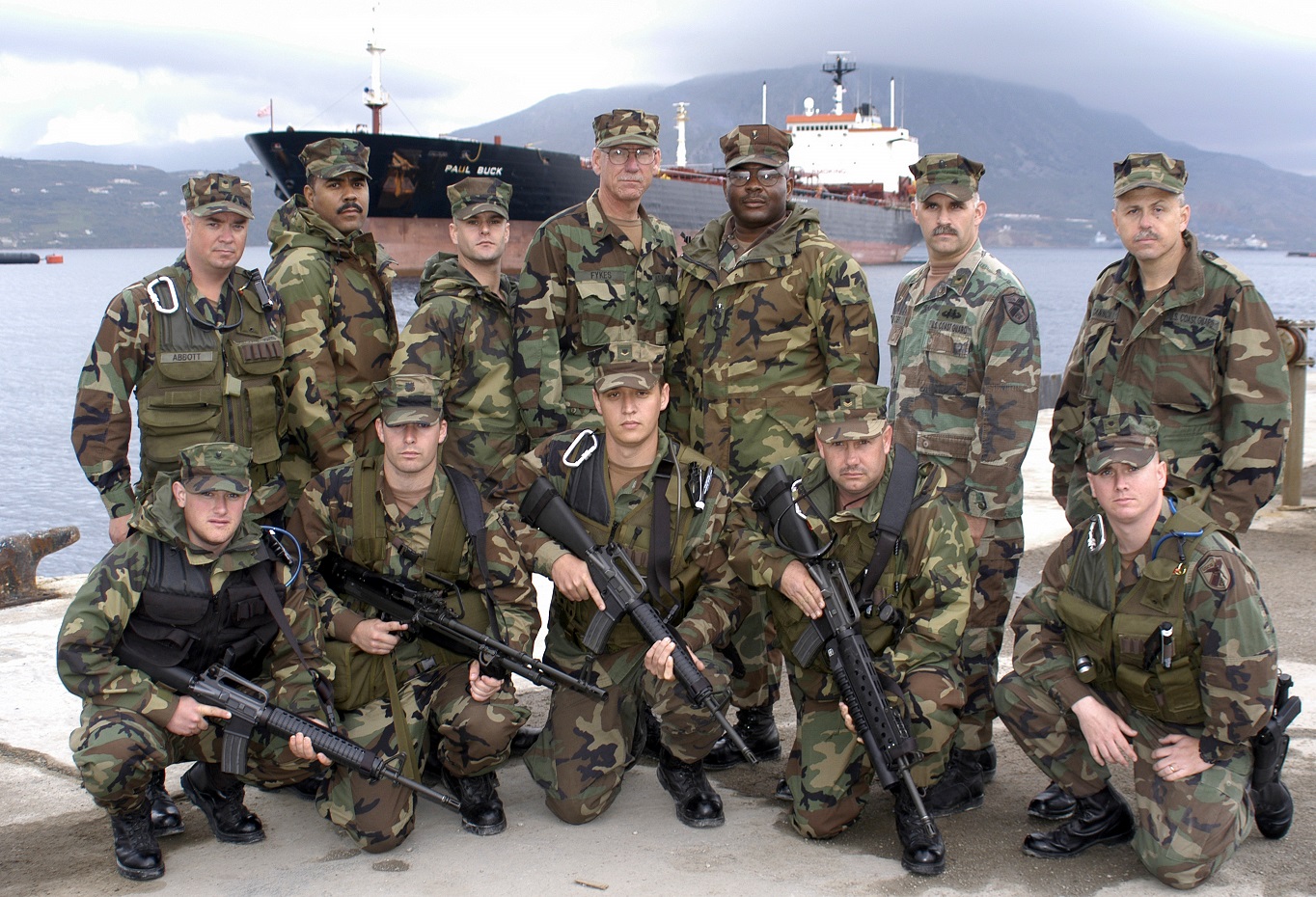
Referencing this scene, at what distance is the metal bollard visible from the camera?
6965 mm

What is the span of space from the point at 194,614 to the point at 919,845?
223 cm

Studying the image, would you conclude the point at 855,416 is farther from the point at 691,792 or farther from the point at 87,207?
the point at 87,207

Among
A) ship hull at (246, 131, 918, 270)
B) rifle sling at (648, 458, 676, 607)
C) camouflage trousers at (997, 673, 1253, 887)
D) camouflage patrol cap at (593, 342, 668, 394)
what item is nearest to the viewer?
Answer: camouflage trousers at (997, 673, 1253, 887)

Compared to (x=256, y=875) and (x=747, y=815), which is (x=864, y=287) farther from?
(x=256, y=875)

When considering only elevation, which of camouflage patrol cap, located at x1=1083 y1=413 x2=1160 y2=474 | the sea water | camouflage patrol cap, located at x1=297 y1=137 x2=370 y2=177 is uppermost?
camouflage patrol cap, located at x1=297 y1=137 x2=370 y2=177

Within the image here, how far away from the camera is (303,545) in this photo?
12.7 feet

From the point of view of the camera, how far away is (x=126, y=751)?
3.24 meters

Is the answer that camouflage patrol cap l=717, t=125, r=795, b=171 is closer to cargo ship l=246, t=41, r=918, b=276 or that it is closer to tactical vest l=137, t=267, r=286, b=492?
tactical vest l=137, t=267, r=286, b=492

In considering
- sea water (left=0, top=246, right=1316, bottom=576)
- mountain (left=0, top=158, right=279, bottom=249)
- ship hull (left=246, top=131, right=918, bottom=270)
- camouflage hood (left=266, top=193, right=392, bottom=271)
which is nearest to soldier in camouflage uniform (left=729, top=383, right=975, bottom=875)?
camouflage hood (left=266, top=193, right=392, bottom=271)

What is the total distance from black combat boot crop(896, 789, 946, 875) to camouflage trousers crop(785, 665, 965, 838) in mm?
164

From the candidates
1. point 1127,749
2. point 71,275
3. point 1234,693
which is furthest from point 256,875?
point 71,275

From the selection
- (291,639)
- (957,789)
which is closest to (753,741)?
(957,789)

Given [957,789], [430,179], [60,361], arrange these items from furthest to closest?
[430,179]
[60,361]
[957,789]

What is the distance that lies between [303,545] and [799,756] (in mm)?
1779
